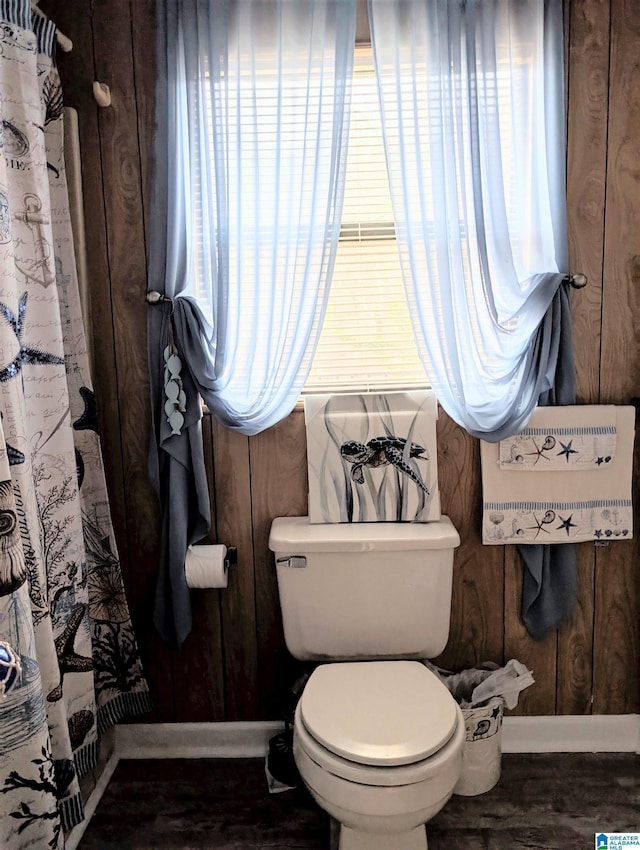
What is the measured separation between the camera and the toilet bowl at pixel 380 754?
1.47 m

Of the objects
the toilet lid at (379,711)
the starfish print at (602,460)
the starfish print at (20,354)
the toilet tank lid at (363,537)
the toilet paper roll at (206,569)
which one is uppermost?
the starfish print at (20,354)

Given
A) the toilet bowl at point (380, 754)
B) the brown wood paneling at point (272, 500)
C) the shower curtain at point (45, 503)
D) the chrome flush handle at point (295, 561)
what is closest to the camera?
the shower curtain at point (45, 503)

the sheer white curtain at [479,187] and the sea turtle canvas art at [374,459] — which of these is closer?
the sheer white curtain at [479,187]

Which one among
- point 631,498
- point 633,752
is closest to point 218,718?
point 633,752

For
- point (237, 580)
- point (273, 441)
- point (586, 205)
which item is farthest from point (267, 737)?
point (586, 205)

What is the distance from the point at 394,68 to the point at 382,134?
6.7 inches

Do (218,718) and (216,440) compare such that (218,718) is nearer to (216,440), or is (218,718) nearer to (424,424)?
(216,440)

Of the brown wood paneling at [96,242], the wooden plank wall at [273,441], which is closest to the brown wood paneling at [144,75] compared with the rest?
the wooden plank wall at [273,441]

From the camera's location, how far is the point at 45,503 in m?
1.64

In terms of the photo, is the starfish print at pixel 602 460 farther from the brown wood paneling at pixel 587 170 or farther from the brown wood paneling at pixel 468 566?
the brown wood paneling at pixel 468 566

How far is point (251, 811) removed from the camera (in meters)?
1.95

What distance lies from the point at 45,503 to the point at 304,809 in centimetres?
112

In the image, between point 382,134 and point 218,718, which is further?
point 218,718

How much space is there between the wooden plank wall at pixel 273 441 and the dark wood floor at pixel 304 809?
0.17 m
